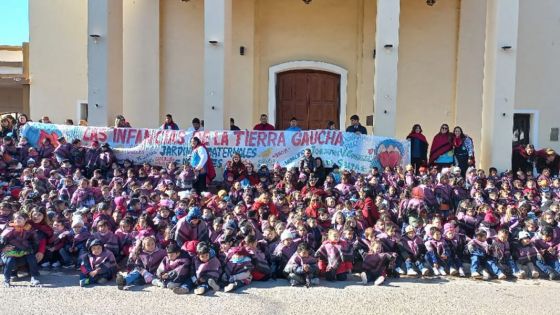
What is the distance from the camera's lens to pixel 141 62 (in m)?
14.9

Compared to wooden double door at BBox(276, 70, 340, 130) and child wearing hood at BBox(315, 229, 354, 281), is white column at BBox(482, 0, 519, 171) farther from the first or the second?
child wearing hood at BBox(315, 229, 354, 281)

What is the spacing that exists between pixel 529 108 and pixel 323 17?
6.35m

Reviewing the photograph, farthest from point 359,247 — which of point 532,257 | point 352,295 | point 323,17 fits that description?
point 323,17

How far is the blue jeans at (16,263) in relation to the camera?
6.84 m

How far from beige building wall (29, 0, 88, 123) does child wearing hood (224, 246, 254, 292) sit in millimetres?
10475

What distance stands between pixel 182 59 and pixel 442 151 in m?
7.67

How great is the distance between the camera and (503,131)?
12.3 m

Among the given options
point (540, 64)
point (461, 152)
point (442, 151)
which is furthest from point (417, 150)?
point (540, 64)

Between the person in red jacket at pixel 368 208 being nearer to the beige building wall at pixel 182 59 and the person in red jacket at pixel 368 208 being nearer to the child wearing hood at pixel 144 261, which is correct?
the child wearing hood at pixel 144 261

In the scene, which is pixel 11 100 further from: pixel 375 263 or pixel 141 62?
pixel 375 263

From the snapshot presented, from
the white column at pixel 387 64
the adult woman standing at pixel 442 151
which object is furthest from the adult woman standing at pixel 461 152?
the white column at pixel 387 64

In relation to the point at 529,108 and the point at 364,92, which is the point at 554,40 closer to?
the point at 529,108

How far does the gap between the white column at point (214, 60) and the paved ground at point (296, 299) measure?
20.3ft

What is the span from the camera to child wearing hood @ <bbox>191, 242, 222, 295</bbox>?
263 inches
